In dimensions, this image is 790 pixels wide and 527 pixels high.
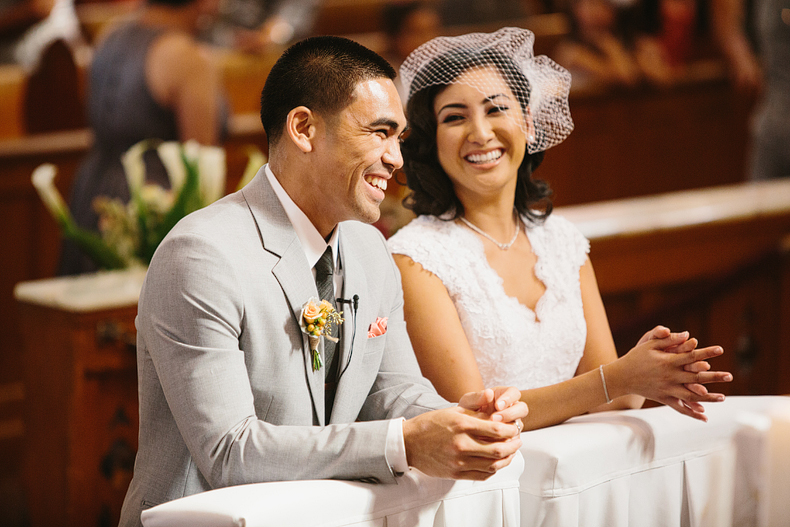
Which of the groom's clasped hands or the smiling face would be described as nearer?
the groom's clasped hands

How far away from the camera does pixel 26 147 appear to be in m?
4.70

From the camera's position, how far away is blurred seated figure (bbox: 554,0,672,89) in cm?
635

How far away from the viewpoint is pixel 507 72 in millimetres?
2197

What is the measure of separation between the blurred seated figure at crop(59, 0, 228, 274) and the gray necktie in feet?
8.08

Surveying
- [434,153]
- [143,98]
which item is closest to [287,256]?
[434,153]

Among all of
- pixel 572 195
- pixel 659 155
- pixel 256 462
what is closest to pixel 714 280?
pixel 256 462

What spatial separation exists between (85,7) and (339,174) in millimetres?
4235

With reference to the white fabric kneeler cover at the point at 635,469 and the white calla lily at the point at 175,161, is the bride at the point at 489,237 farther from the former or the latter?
the white calla lily at the point at 175,161

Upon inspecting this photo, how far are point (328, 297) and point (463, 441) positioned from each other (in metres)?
0.42

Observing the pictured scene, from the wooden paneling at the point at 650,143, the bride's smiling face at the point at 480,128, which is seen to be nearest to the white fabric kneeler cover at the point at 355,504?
the bride's smiling face at the point at 480,128

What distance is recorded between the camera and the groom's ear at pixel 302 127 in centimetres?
163

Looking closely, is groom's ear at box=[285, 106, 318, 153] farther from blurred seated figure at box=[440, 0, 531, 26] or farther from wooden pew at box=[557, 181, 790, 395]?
blurred seated figure at box=[440, 0, 531, 26]

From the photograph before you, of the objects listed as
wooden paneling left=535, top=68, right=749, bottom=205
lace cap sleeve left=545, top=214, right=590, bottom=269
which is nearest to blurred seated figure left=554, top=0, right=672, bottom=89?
wooden paneling left=535, top=68, right=749, bottom=205

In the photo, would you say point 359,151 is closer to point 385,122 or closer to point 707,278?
point 385,122
